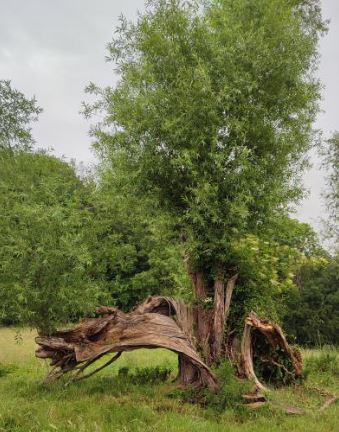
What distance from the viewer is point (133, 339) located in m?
12.0

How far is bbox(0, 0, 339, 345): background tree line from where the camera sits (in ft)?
41.8

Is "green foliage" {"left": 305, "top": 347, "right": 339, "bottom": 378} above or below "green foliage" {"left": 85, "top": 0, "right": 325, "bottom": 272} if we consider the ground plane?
below

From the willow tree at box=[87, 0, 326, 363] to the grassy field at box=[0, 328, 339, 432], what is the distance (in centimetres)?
227

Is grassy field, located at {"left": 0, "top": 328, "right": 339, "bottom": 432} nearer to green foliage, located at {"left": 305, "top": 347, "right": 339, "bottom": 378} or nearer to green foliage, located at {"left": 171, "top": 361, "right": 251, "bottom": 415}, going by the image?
green foliage, located at {"left": 171, "top": 361, "right": 251, "bottom": 415}

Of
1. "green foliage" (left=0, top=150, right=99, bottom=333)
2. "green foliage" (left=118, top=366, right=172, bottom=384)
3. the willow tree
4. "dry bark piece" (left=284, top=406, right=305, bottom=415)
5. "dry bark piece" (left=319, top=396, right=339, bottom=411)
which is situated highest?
the willow tree

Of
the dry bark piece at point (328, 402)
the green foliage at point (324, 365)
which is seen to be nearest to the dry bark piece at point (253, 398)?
the dry bark piece at point (328, 402)

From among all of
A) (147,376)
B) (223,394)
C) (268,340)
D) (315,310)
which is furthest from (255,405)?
(315,310)

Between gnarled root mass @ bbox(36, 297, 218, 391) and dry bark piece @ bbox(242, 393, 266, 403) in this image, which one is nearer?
dry bark piece @ bbox(242, 393, 266, 403)

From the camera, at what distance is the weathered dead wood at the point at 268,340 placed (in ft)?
41.1

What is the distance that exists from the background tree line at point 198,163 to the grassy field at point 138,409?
86.8 inches

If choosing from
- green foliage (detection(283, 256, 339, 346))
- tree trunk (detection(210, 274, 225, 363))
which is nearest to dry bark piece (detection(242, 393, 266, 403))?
tree trunk (detection(210, 274, 225, 363))

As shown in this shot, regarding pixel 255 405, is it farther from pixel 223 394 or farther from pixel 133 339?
pixel 133 339

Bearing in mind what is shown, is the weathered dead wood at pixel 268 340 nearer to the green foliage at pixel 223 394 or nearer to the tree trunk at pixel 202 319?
the green foliage at pixel 223 394

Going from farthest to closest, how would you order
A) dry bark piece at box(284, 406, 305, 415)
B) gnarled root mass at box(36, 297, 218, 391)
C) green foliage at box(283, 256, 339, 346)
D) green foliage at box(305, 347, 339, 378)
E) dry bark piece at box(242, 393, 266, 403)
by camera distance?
green foliage at box(283, 256, 339, 346)
green foliage at box(305, 347, 339, 378)
gnarled root mass at box(36, 297, 218, 391)
dry bark piece at box(242, 393, 266, 403)
dry bark piece at box(284, 406, 305, 415)
